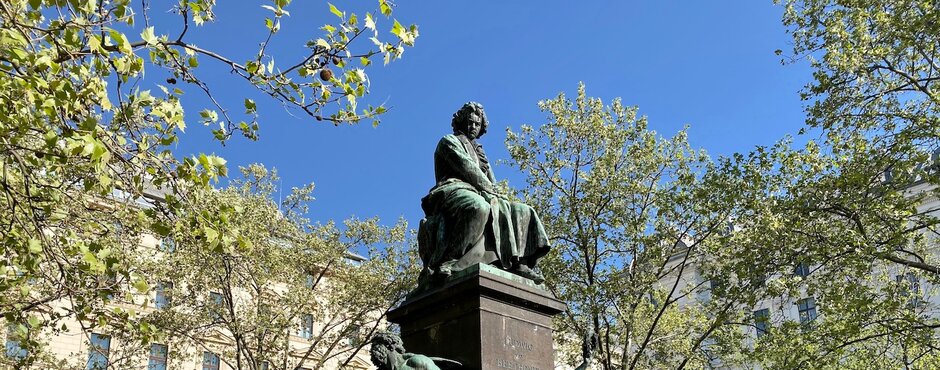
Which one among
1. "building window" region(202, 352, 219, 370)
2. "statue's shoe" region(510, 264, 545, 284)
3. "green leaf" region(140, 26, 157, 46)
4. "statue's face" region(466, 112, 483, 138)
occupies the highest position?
"building window" region(202, 352, 219, 370)

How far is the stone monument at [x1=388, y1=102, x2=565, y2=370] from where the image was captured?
6094 mm

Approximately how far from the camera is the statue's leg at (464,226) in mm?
6684

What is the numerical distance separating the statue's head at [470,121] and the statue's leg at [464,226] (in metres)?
1.20

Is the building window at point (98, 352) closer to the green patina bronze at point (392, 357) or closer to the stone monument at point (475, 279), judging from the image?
the stone monument at point (475, 279)

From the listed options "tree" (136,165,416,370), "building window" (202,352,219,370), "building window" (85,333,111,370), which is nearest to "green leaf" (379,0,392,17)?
"building window" (85,333,111,370)

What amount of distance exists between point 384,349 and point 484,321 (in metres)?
0.82

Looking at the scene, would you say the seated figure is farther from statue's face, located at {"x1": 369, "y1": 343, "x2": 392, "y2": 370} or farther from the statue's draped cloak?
statue's face, located at {"x1": 369, "y1": 343, "x2": 392, "y2": 370}

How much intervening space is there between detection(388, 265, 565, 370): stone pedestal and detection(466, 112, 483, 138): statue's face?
1833mm

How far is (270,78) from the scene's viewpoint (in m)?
6.26

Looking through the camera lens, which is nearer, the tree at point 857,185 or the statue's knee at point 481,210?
the statue's knee at point 481,210

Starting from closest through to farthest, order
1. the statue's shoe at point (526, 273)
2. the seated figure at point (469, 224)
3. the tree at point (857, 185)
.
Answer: the seated figure at point (469, 224) < the statue's shoe at point (526, 273) < the tree at point (857, 185)

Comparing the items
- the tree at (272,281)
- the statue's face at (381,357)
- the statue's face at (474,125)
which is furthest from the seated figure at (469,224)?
the tree at (272,281)

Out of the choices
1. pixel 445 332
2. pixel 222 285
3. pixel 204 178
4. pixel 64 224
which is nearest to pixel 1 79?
pixel 204 178

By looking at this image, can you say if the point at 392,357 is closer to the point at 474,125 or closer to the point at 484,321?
the point at 484,321
